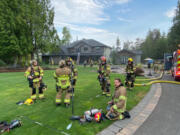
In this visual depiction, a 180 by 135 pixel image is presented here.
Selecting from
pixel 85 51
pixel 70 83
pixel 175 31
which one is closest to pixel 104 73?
pixel 70 83

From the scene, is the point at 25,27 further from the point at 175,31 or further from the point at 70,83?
the point at 175,31

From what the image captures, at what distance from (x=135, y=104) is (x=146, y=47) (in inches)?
2106

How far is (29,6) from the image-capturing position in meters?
18.2

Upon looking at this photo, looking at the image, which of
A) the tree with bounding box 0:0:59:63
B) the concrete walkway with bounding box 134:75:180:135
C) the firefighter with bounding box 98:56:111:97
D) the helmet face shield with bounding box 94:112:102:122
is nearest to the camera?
the concrete walkway with bounding box 134:75:180:135

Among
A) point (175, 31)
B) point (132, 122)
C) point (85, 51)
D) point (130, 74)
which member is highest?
point (175, 31)

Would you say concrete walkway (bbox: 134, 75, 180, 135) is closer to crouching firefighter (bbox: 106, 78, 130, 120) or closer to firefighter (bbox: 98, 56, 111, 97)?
crouching firefighter (bbox: 106, 78, 130, 120)

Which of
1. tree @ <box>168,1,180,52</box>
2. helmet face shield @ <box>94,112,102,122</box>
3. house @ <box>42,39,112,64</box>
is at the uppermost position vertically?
tree @ <box>168,1,180,52</box>

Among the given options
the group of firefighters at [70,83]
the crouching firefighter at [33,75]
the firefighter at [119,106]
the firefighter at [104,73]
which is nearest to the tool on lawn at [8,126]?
the group of firefighters at [70,83]

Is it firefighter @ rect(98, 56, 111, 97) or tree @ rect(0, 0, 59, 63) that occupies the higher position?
tree @ rect(0, 0, 59, 63)

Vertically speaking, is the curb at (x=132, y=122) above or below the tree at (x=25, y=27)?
below

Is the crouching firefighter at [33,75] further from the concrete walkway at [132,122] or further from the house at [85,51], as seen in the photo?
the house at [85,51]

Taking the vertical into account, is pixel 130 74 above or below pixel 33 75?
below

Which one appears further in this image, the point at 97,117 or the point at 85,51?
the point at 85,51

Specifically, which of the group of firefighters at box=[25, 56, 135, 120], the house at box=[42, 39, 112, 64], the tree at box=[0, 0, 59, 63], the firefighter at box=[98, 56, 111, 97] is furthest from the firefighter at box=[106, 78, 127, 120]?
the house at box=[42, 39, 112, 64]
